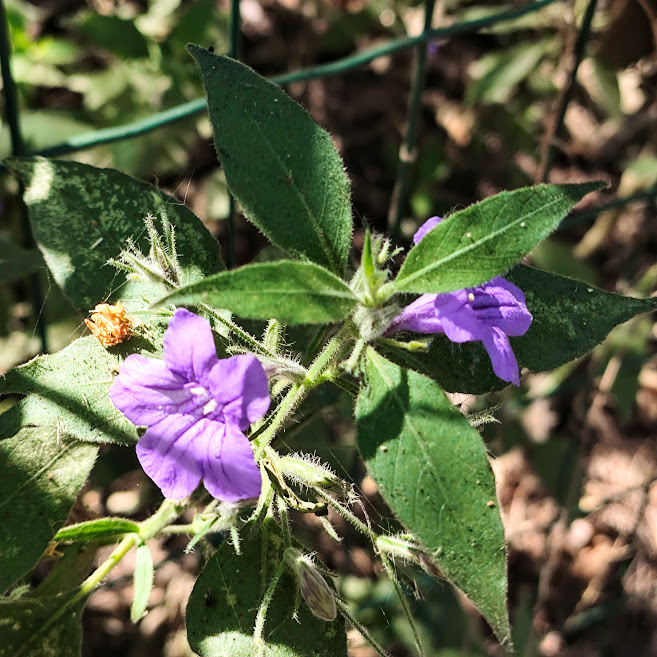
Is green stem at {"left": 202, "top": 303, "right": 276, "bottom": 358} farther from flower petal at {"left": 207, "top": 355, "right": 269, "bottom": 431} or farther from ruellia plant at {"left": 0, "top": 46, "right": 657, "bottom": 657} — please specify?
flower petal at {"left": 207, "top": 355, "right": 269, "bottom": 431}

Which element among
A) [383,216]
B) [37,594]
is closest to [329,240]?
[37,594]

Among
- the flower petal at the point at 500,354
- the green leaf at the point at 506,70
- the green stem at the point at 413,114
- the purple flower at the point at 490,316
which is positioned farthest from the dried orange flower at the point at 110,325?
the green leaf at the point at 506,70

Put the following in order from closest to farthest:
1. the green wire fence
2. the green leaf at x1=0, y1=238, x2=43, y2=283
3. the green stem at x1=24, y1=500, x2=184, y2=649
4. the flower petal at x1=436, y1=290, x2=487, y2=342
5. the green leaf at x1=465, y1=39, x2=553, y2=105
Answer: the flower petal at x1=436, y1=290, x2=487, y2=342
the green stem at x1=24, y1=500, x2=184, y2=649
the green wire fence
the green leaf at x1=0, y1=238, x2=43, y2=283
the green leaf at x1=465, y1=39, x2=553, y2=105

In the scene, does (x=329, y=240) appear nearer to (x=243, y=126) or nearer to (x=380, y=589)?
(x=243, y=126)

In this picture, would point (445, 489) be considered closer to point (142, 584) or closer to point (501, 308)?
point (501, 308)

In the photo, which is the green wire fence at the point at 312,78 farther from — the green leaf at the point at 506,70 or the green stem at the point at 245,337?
the green leaf at the point at 506,70

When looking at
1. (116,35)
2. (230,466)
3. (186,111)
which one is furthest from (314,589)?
(116,35)

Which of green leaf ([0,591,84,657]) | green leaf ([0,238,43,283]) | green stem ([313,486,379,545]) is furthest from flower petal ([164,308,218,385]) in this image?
green leaf ([0,238,43,283])

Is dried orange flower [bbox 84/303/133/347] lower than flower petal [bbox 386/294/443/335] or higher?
lower
